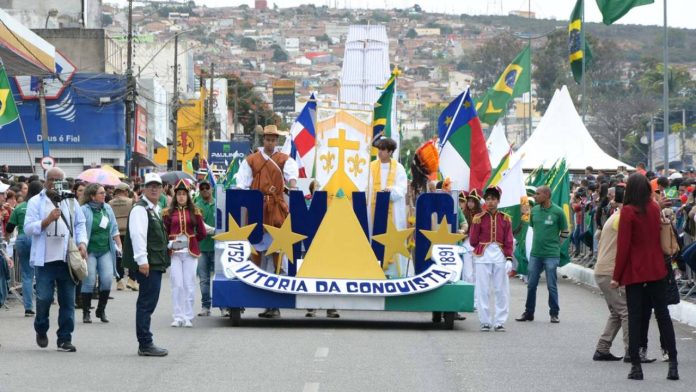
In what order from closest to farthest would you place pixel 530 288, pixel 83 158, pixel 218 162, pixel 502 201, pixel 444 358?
1. pixel 444 358
2. pixel 530 288
3. pixel 502 201
4. pixel 83 158
5. pixel 218 162

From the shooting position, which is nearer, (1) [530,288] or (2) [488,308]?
(2) [488,308]

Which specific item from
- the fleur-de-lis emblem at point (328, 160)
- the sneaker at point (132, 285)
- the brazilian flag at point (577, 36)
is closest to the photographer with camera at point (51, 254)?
the fleur-de-lis emblem at point (328, 160)

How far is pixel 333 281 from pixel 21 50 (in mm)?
18079

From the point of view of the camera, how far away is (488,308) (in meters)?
17.9

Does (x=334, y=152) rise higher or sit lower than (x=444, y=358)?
higher

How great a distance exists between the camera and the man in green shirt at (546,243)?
62.6 feet

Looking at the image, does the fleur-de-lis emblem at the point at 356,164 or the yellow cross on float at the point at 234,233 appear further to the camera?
the fleur-de-lis emblem at the point at 356,164

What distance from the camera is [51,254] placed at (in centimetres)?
1473

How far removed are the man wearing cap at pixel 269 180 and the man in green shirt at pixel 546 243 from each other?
10.9 feet

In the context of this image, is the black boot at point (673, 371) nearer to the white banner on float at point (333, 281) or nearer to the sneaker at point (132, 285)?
the white banner on float at point (333, 281)

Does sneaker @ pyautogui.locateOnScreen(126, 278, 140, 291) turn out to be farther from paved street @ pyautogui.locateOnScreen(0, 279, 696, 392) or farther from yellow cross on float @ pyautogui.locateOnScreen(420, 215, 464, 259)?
yellow cross on float @ pyautogui.locateOnScreen(420, 215, 464, 259)

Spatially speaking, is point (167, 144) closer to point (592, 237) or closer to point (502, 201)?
point (592, 237)

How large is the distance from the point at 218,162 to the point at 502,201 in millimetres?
45723

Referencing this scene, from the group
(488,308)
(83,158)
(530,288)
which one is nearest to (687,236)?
(530,288)
